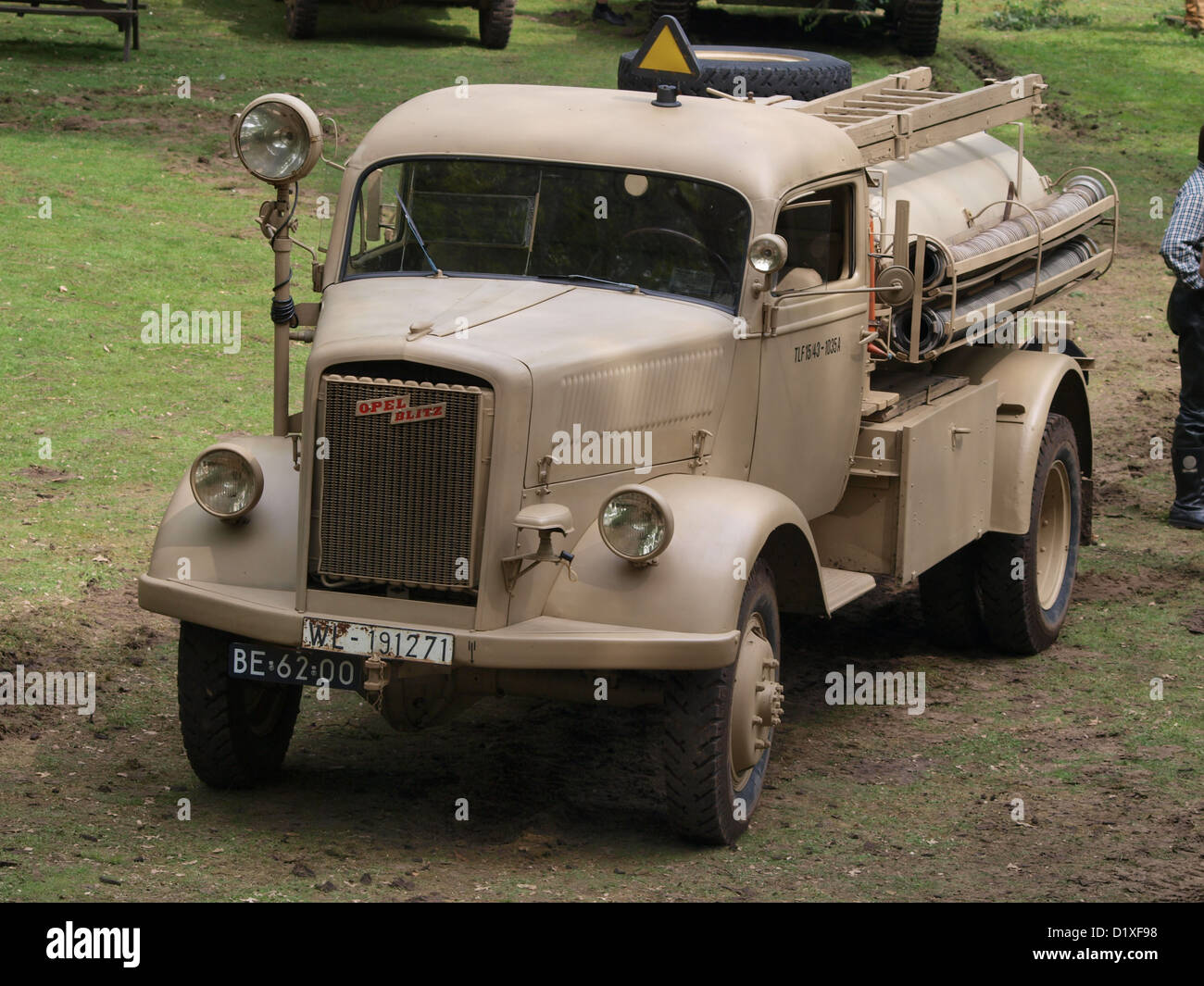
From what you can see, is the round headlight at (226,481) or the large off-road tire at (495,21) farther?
the large off-road tire at (495,21)

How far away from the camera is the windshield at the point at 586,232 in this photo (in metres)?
6.31

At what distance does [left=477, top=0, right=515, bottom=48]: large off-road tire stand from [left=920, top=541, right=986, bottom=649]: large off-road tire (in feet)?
44.4

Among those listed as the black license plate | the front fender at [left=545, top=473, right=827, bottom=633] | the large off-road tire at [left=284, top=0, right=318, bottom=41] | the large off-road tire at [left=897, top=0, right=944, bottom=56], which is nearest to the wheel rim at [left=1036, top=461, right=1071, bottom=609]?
the front fender at [left=545, top=473, right=827, bottom=633]

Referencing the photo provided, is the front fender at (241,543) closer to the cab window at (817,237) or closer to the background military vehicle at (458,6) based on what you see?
the cab window at (817,237)

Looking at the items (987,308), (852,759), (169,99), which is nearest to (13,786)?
(852,759)

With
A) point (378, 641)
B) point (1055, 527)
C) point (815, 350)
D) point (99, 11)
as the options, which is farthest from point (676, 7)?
point (378, 641)

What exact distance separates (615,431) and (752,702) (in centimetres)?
99

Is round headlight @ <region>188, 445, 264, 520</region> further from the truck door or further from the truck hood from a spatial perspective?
the truck door

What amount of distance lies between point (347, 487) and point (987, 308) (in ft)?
11.3

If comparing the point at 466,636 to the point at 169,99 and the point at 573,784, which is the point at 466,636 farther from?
the point at 169,99

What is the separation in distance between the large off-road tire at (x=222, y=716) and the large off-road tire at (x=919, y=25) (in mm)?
17142

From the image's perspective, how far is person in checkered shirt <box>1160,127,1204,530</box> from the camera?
952 centimetres

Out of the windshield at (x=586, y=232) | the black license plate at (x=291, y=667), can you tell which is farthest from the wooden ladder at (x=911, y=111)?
the black license plate at (x=291, y=667)

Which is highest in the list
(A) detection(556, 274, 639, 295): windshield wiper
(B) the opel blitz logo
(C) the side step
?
(A) detection(556, 274, 639, 295): windshield wiper
